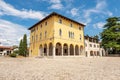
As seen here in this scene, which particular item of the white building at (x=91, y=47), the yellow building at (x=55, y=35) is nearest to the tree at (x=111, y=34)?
the yellow building at (x=55, y=35)

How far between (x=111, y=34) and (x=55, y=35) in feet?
56.7

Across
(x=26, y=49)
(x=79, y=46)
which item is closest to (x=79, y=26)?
(x=79, y=46)

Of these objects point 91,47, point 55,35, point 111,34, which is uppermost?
point 111,34

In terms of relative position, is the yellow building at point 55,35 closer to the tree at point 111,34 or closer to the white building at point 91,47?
the tree at point 111,34

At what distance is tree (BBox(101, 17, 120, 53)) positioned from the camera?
3519 centimetres

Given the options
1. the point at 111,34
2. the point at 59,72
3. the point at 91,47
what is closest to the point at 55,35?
the point at 111,34

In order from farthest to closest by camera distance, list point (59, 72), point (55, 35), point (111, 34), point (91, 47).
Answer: point (91, 47), point (111, 34), point (55, 35), point (59, 72)

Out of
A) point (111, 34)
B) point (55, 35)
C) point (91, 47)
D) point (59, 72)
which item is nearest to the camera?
point (59, 72)

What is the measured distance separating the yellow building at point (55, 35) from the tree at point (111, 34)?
23.5 feet

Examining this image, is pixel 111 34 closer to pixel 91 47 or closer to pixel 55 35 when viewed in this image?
pixel 91 47

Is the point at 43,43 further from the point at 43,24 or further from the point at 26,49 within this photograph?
the point at 26,49

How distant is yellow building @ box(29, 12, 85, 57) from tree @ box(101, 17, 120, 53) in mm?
7178

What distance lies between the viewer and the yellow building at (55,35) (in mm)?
28328

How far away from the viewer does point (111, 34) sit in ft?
118
